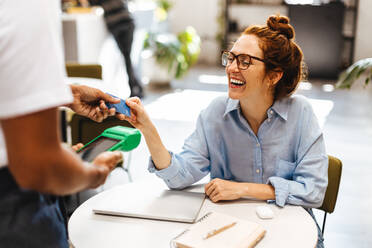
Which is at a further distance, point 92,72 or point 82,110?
point 92,72

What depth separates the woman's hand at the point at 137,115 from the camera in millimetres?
1556

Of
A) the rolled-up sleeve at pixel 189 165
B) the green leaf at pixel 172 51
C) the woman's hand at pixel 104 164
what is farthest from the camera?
the green leaf at pixel 172 51

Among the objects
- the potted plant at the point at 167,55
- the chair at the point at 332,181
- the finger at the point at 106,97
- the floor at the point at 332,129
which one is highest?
the finger at the point at 106,97

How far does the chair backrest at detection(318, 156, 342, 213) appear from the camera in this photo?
1.81m

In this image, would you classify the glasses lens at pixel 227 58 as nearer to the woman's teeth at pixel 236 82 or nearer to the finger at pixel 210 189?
the woman's teeth at pixel 236 82

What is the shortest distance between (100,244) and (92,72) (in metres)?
2.37

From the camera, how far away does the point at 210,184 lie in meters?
1.62

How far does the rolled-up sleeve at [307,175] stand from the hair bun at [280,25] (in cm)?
31

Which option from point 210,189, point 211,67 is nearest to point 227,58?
point 210,189

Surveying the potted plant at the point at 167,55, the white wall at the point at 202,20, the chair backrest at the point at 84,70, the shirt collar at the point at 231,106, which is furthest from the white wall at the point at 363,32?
the shirt collar at the point at 231,106

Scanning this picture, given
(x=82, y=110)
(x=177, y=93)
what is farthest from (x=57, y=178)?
(x=177, y=93)

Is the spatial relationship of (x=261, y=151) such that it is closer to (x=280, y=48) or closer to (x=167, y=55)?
(x=280, y=48)

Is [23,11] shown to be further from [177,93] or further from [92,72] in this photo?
[177,93]

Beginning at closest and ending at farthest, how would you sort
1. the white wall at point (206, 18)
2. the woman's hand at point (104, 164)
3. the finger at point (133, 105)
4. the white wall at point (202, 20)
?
the woman's hand at point (104, 164) → the finger at point (133, 105) → the white wall at point (206, 18) → the white wall at point (202, 20)
